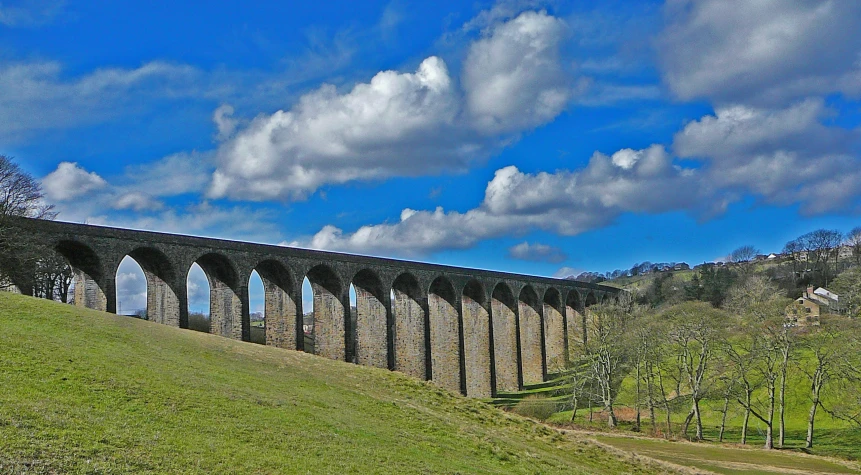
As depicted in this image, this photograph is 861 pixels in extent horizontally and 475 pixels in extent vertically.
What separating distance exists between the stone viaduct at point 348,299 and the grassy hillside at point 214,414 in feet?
23.6

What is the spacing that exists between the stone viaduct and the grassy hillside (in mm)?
7190

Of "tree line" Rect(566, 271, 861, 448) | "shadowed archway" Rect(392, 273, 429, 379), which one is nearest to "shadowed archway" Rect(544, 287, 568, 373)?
"tree line" Rect(566, 271, 861, 448)

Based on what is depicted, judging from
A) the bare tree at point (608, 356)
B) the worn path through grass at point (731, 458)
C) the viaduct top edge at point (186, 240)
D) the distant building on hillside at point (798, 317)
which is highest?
the viaduct top edge at point (186, 240)

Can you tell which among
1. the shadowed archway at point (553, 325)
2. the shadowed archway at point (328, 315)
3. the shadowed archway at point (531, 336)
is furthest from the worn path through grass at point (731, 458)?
the shadowed archway at point (553, 325)

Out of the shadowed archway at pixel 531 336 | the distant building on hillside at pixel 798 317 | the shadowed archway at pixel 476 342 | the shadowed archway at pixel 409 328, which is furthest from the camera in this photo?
the shadowed archway at pixel 531 336

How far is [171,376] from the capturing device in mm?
20312

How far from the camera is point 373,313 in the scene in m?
52.0

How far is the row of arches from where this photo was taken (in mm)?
38312

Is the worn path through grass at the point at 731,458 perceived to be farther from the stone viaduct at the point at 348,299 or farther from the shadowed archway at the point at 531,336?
the shadowed archway at the point at 531,336

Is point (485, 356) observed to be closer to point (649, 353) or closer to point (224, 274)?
point (649, 353)

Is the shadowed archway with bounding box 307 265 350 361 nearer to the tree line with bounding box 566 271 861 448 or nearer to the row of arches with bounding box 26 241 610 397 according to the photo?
the row of arches with bounding box 26 241 610 397

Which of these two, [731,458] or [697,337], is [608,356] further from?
[731,458]

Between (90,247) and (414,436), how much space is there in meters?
21.7

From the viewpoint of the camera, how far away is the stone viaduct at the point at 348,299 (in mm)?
35562
